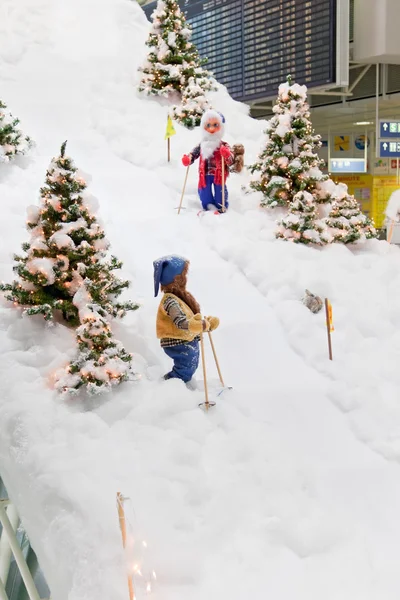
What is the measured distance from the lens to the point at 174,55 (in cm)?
1164

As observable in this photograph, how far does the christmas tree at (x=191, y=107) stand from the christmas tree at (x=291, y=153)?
3209 millimetres

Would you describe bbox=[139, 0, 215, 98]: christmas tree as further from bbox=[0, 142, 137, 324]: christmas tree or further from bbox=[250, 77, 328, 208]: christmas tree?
bbox=[0, 142, 137, 324]: christmas tree

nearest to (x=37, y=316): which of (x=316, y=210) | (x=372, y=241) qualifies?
(x=316, y=210)

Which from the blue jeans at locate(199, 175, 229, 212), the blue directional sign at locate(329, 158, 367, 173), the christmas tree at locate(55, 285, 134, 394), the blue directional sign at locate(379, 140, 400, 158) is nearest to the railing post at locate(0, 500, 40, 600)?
the christmas tree at locate(55, 285, 134, 394)

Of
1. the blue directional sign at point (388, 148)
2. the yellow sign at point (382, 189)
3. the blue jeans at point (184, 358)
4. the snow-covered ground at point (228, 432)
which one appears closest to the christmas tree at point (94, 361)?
the snow-covered ground at point (228, 432)

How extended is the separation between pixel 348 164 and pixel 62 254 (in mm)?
7189

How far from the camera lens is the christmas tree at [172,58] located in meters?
11.6

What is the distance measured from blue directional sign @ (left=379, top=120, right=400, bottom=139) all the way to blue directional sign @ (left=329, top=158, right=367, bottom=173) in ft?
6.98

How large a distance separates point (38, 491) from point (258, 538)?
1233mm

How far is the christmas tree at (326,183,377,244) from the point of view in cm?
755

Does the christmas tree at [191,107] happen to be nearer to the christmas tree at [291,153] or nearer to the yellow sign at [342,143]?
the yellow sign at [342,143]

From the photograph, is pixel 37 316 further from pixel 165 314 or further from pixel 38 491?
pixel 38 491

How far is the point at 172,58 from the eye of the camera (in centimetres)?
1169

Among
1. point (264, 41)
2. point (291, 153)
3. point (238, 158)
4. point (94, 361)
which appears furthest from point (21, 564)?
point (264, 41)
